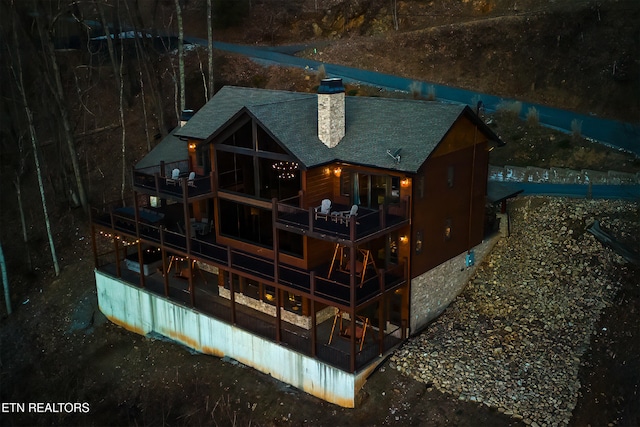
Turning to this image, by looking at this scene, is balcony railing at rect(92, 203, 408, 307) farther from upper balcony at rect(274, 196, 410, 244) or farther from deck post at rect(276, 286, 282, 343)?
upper balcony at rect(274, 196, 410, 244)

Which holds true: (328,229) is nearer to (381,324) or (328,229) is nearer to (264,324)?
(381,324)

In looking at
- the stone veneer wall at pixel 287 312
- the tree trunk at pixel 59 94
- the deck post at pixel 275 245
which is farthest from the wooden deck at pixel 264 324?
the tree trunk at pixel 59 94

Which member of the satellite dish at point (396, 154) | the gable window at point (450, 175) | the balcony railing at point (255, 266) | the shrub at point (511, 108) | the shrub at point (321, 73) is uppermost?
the shrub at point (321, 73)

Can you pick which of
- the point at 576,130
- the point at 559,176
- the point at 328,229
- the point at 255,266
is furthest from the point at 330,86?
the point at 576,130

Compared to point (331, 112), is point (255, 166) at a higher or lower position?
lower

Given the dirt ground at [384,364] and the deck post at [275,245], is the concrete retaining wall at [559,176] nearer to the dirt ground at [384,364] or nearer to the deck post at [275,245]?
the dirt ground at [384,364]

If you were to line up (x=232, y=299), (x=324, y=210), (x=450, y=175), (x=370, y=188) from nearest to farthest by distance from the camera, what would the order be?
(x=324, y=210)
(x=370, y=188)
(x=450, y=175)
(x=232, y=299)

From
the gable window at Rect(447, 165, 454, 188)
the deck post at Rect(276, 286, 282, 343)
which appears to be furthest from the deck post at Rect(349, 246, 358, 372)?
the gable window at Rect(447, 165, 454, 188)
